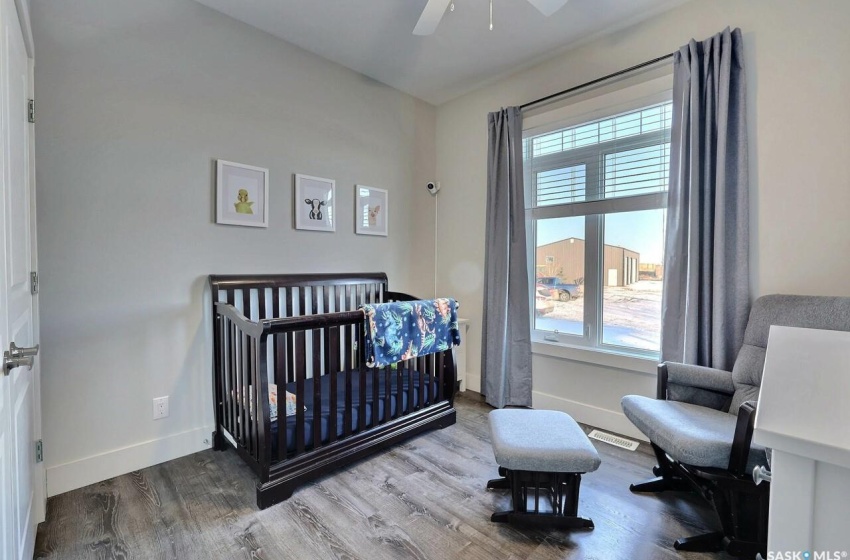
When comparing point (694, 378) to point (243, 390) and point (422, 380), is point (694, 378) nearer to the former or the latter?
point (422, 380)

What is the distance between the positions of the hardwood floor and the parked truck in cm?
115

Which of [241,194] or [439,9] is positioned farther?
[241,194]

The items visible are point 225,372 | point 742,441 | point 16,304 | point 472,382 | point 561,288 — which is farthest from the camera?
point 472,382

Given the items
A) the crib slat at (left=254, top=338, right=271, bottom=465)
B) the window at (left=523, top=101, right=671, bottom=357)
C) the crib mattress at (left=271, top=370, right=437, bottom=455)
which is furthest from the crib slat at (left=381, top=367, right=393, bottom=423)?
the window at (left=523, top=101, right=671, bottom=357)

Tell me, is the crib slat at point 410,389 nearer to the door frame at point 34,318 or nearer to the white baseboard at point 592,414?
the white baseboard at point 592,414

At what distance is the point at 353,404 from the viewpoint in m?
2.15

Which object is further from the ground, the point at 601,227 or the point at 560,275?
the point at 601,227

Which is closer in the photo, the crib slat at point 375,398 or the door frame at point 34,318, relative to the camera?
the door frame at point 34,318

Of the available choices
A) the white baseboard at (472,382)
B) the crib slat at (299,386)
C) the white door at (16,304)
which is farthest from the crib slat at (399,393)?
the white door at (16,304)

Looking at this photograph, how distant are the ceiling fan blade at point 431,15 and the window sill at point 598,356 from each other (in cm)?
225

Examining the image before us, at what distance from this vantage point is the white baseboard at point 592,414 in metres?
2.47

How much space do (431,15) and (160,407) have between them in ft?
8.52
